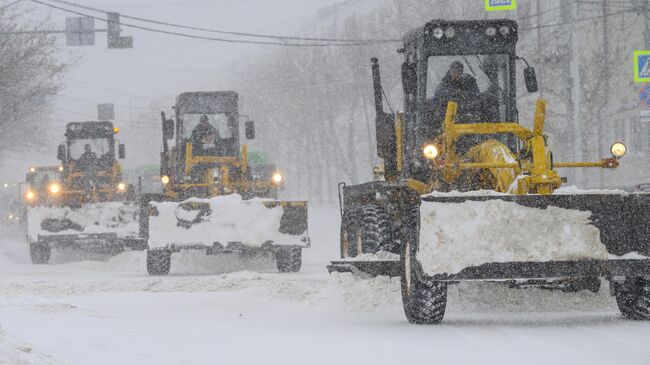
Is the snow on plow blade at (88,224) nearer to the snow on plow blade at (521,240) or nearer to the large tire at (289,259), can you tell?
the large tire at (289,259)

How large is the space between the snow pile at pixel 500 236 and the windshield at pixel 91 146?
19634 mm

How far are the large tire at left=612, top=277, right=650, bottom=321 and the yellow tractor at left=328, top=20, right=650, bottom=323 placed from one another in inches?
0.4

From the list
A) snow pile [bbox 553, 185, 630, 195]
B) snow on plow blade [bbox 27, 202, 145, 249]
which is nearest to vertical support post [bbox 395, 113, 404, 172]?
snow pile [bbox 553, 185, 630, 195]

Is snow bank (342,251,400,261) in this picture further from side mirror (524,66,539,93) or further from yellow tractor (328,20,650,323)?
side mirror (524,66,539,93)

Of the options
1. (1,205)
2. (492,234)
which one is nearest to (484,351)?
(492,234)

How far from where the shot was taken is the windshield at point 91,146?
2880cm

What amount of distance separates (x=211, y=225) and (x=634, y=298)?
9200 millimetres

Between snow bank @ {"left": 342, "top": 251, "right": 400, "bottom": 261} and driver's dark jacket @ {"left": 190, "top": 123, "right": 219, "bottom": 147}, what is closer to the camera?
snow bank @ {"left": 342, "top": 251, "right": 400, "bottom": 261}

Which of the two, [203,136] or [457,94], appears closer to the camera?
[457,94]

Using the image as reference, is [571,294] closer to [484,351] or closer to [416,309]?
[416,309]

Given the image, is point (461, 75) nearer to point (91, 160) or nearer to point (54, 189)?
point (54, 189)

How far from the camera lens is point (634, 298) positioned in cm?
1085

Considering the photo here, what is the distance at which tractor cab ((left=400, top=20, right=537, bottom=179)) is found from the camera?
40.3ft

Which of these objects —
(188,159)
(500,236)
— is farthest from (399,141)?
(188,159)
